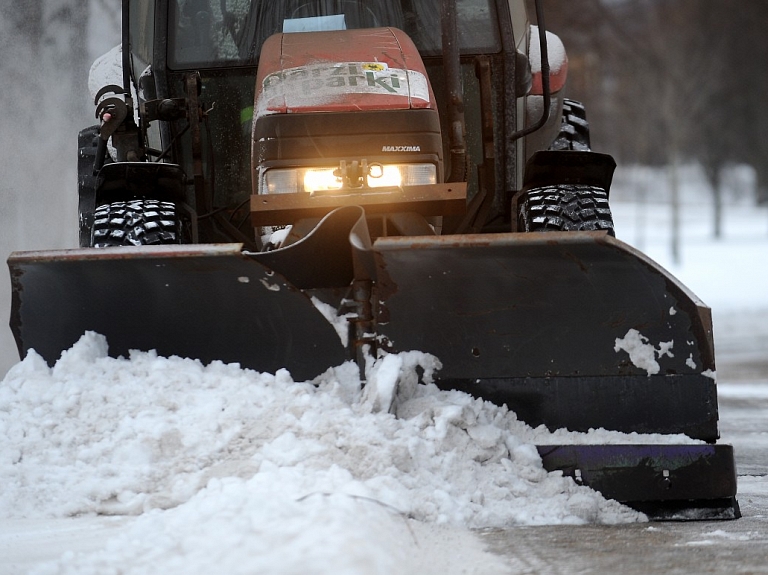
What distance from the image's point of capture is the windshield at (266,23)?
5004mm

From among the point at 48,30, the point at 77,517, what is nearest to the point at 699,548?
the point at 77,517

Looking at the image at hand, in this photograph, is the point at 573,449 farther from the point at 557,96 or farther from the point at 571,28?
the point at 571,28

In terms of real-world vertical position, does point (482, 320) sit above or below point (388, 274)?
below

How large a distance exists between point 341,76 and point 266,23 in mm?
818

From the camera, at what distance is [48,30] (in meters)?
9.50

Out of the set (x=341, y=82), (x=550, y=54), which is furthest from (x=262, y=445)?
(x=550, y=54)

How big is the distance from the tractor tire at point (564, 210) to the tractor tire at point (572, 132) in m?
1.21

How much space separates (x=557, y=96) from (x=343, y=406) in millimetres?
2541

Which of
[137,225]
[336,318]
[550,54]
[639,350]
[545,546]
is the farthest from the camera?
[550,54]

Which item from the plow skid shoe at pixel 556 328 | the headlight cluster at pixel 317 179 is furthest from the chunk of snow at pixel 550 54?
the plow skid shoe at pixel 556 328

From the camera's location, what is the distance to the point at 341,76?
14.5ft

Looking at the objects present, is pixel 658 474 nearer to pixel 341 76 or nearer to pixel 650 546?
pixel 650 546

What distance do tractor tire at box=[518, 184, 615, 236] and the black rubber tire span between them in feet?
4.99

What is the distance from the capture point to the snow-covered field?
9.78 feet
